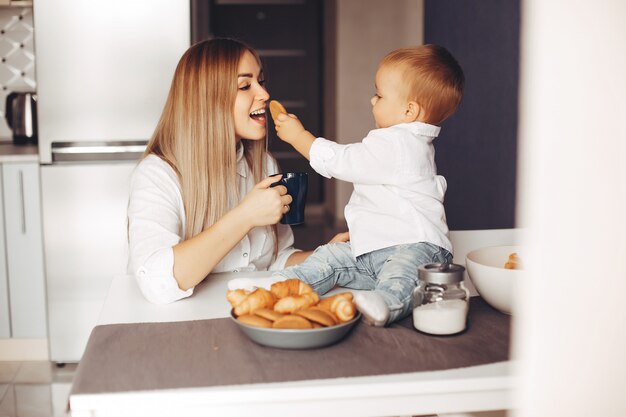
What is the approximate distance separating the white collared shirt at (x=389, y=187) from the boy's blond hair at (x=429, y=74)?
106mm

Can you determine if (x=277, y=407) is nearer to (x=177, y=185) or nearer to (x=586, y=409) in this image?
(x=586, y=409)

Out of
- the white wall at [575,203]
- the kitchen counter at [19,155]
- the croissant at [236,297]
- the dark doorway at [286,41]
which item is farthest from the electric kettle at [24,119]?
the white wall at [575,203]

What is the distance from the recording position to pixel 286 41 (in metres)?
6.74

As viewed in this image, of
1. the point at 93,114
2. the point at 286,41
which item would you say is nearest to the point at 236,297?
the point at 93,114

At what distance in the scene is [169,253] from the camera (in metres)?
1.49

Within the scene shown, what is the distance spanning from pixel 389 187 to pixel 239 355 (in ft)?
1.95

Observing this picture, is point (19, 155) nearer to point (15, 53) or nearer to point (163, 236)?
point (15, 53)

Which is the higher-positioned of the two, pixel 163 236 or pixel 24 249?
pixel 163 236

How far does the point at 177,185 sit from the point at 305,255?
1.35ft

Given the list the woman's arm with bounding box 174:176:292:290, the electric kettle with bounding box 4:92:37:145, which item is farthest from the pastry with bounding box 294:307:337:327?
the electric kettle with bounding box 4:92:37:145

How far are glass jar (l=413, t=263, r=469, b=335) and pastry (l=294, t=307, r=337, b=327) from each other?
6.3 inches

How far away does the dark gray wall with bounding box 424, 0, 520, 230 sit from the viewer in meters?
3.25

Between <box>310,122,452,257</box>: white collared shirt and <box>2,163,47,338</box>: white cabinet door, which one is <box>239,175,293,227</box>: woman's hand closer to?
<box>310,122,452,257</box>: white collared shirt

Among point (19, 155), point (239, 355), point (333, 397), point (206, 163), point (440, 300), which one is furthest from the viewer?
point (19, 155)
